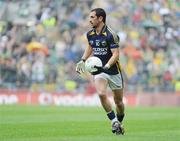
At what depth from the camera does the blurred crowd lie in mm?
Answer: 29406

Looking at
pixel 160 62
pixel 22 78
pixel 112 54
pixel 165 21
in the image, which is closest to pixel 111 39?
pixel 112 54

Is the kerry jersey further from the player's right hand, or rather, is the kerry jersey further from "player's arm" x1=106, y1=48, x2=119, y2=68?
the player's right hand

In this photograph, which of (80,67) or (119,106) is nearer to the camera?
(80,67)

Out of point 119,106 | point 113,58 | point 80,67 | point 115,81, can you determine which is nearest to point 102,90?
point 115,81

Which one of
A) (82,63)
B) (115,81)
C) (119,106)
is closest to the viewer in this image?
(115,81)

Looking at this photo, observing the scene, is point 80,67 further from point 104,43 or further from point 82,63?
point 104,43

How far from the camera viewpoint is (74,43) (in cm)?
3131

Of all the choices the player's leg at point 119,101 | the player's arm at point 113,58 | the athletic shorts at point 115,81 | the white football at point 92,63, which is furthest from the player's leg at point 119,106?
the white football at point 92,63

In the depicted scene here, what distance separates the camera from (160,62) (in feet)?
105

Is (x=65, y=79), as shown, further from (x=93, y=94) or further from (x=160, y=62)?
(x=160, y=62)

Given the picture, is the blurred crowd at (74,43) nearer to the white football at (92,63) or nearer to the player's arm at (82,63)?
the player's arm at (82,63)

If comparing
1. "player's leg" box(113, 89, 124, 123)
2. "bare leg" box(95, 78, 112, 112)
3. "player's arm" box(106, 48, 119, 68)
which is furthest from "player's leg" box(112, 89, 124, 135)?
"player's arm" box(106, 48, 119, 68)

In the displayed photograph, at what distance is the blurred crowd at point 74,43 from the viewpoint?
29406mm

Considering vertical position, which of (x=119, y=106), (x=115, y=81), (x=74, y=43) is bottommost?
(x=119, y=106)
